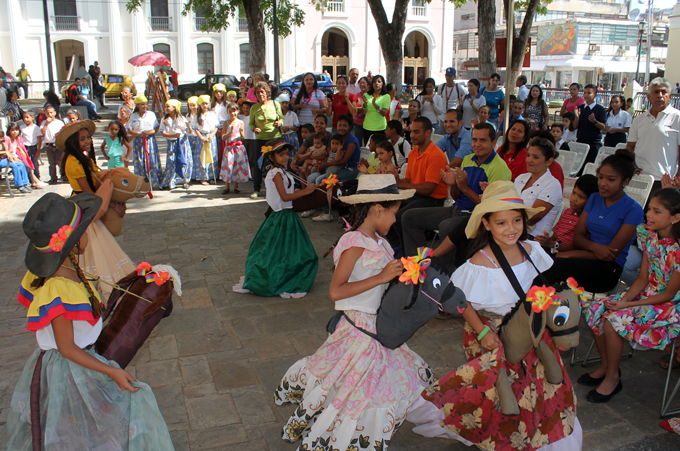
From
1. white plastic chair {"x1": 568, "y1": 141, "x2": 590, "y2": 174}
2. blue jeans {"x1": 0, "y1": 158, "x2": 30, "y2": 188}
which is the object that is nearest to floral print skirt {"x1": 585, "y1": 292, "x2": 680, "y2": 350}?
white plastic chair {"x1": 568, "y1": 141, "x2": 590, "y2": 174}

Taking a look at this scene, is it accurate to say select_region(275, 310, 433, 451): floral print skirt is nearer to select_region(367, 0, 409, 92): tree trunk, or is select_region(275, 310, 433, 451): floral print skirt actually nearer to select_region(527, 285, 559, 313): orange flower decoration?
select_region(527, 285, 559, 313): orange flower decoration

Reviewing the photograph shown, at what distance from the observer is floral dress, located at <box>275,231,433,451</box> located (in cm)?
266

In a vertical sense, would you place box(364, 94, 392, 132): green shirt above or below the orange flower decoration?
above

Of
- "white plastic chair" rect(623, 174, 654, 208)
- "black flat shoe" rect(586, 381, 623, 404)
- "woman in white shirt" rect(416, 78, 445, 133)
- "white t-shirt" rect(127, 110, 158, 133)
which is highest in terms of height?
"woman in white shirt" rect(416, 78, 445, 133)

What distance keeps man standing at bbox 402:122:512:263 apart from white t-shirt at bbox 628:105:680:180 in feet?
6.89

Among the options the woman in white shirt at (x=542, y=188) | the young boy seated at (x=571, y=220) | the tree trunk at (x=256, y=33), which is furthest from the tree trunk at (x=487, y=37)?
the young boy seated at (x=571, y=220)

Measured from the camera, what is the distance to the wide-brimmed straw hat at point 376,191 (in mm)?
2755

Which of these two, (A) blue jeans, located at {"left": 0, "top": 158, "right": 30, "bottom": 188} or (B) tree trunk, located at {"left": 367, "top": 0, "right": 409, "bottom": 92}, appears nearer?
(A) blue jeans, located at {"left": 0, "top": 158, "right": 30, "bottom": 188}

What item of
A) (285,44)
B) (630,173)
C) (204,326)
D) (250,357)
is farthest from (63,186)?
(285,44)

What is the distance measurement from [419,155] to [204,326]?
280cm

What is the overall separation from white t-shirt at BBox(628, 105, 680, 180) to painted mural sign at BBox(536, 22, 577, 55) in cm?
4277

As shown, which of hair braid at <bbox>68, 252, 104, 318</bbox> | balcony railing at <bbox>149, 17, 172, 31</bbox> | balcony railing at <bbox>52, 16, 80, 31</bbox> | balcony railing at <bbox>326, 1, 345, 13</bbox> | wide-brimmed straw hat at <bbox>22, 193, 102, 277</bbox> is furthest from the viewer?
balcony railing at <bbox>326, 1, 345, 13</bbox>

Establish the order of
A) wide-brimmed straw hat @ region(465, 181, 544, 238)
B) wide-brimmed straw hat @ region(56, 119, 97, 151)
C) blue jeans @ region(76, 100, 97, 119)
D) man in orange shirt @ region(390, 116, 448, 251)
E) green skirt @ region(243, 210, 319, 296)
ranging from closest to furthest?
wide-brimmed straw hat @ region(465, 181, 544, 238), wide-brimmed straw hat @ region(56, 119, 97, 151), green skirt @ region(243, 210, 319, 296), man in orange shirt @ region(390, 116, 448, 251), blue jeans @ region(76, 100, 97, 119)

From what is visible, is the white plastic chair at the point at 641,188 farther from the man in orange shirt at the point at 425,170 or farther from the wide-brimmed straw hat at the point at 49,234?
the wide-brimmed straw hat at the point at 49,234
